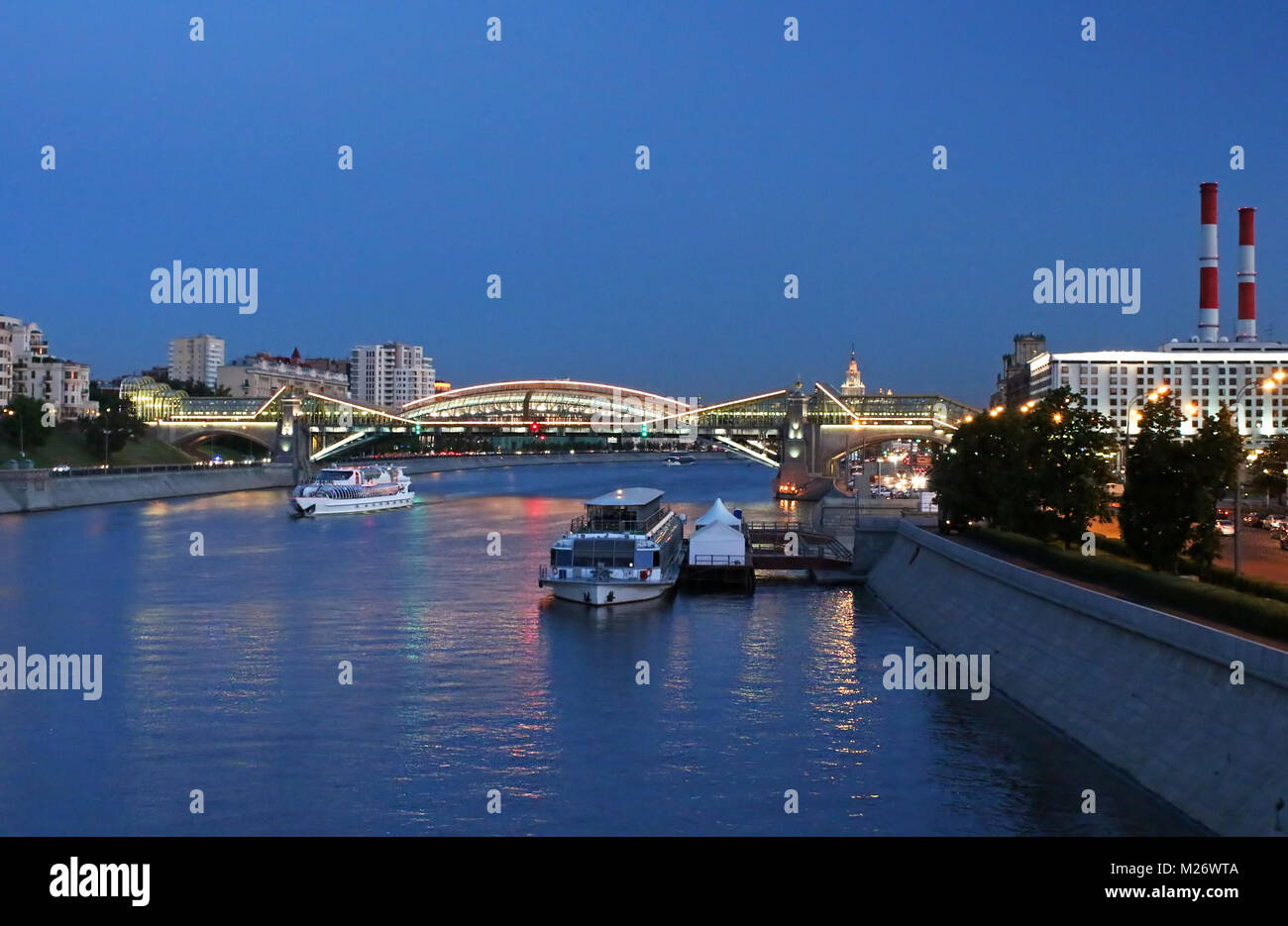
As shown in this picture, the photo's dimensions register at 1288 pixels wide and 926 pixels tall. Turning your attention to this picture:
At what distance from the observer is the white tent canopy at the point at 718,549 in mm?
34000

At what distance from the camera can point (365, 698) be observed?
19156 millimetres

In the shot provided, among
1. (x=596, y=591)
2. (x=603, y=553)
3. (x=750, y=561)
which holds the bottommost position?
(x=596, y=591)

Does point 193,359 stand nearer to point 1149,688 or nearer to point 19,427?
point 19,427

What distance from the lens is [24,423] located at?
70.2 m

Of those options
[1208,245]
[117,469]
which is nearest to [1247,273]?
[1208,245]

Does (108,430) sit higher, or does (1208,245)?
(1208,245)

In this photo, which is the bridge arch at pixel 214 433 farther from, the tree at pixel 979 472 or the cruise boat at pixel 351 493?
the tree at pixel 979 472

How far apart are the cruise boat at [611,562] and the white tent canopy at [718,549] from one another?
0.94m

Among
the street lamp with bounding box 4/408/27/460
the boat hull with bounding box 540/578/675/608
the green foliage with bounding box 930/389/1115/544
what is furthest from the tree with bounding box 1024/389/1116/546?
the street lamp with bounding box 4/408/27/460

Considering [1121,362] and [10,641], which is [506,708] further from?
[1121,362]

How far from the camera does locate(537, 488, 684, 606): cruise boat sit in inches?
1166

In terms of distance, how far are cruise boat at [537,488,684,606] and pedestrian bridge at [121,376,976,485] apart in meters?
43.9

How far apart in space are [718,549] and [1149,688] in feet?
65.9
